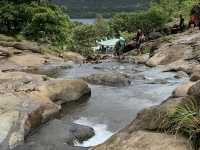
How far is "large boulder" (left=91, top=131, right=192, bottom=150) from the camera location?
9.38 m

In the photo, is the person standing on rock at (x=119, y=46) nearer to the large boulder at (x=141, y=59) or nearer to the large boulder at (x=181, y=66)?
the large boulder at (x=141, y=59)

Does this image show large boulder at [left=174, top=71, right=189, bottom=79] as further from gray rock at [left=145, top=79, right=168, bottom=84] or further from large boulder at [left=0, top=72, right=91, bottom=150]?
large boulder at [left=0, top=72, right=91, bottom=150]

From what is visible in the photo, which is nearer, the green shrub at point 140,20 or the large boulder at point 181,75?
the large boulder at point 181,75

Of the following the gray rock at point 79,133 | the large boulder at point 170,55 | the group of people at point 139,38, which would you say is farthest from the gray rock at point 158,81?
the group of people at point 139,38

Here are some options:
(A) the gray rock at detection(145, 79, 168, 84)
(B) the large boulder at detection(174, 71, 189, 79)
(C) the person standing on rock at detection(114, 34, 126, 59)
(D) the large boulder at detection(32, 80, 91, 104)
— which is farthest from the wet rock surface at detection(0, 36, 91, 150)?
(C) the person standing on rock at detection(114, 34, 126, 59)

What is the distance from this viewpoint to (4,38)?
44.0 meters

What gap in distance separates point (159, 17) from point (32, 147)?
3024 inches

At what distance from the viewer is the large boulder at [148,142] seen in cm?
938

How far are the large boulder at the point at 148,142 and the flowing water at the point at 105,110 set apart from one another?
126 inches

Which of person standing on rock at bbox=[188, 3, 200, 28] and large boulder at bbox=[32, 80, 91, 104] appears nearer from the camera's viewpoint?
large boulder at bbox=[32, 80, 91, 104]

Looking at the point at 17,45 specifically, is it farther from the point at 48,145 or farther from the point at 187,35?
the point at 48,145

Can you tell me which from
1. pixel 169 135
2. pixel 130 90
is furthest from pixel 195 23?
pixel 169 135

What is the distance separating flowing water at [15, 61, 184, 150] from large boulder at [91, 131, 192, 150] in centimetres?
319

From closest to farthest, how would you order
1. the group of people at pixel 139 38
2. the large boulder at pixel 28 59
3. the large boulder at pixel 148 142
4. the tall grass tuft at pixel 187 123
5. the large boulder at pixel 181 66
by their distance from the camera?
1. the large boulder at pixel 148 142
2. the tall grass tuft at pixel 187 123
3. the large boulder at pixel 181 66
4. the large boulder at pixel 28 59
5. the group of people at pixel 139 38
